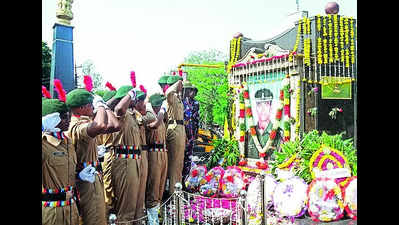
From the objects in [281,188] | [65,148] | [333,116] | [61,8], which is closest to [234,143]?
[333,116]

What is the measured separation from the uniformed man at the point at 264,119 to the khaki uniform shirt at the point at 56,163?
20.8ft

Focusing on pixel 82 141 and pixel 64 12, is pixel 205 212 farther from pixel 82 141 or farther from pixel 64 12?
pixel 64 12

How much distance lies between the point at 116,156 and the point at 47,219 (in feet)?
4.92

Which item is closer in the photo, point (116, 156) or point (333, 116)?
point (116, 156)

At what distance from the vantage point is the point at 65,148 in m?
3.03

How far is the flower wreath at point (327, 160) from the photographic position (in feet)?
18.9

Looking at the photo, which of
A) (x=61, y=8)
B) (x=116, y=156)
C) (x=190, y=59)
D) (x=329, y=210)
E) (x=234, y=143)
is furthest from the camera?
(x=190, y=59)

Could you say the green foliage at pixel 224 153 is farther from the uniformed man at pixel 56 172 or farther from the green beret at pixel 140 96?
the uniformed man at pixel 56 172

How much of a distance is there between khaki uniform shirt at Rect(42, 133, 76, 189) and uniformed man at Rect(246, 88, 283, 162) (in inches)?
250

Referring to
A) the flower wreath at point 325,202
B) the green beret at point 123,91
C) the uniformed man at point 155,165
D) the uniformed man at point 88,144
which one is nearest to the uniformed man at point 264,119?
the flower wreath at point 325,202

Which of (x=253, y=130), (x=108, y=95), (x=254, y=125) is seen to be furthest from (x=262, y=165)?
(x=108, y=95)

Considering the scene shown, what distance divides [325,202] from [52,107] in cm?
378

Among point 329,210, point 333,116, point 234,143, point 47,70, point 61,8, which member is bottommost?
point 329,210
